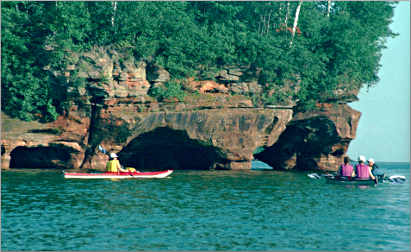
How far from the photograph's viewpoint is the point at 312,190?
3177 centimetres

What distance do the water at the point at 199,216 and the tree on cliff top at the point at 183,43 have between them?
35.4 feet

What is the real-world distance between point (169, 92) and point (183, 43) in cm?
399

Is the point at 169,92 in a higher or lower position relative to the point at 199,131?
higher

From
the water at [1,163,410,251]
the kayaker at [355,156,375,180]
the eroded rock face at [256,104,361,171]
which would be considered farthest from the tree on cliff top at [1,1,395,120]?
the kayaker at [355,156,375,180]

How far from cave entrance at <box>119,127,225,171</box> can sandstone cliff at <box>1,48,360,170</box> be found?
0.38ft

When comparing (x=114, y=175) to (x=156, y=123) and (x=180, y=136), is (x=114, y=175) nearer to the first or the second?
(x=156, y=123)

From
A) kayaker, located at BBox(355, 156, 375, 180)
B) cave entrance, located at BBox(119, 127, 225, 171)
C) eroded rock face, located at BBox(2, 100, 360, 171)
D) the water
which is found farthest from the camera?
cave entrance, located at BBox(119, 127, 225, 171)

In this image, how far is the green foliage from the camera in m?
43.4

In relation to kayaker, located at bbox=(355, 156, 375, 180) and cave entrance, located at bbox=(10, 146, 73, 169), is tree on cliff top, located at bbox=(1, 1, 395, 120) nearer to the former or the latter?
cave entrance, located at bbox=(10, 146, 73, 169)

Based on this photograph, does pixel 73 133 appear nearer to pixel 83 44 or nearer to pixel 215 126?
pixel 83 44

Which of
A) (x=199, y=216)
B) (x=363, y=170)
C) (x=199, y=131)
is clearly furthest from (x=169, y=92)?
(x=199, y=216)

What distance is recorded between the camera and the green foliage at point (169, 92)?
4341 cm

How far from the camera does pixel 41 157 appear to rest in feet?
147

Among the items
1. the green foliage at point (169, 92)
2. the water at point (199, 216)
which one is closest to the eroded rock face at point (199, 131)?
the green foliage at point (169, 92)
